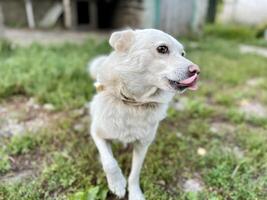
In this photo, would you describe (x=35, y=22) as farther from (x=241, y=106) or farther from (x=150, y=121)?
(x=150, y=121)

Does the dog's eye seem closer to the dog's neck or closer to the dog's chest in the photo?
the dog's neck

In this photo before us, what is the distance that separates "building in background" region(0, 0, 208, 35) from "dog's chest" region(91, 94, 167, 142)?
14.3 feet

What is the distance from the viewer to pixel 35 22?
24.1 feet

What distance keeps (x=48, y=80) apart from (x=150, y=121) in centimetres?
185

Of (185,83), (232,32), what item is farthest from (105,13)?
(185,83)

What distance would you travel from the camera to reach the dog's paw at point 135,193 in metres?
2.04

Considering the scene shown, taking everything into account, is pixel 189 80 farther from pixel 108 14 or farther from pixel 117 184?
pixel 108 14

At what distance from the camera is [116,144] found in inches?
102

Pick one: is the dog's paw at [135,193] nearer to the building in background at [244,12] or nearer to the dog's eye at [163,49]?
the dog's eye at [163,49]

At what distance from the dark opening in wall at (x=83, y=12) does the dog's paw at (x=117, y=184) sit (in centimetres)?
628

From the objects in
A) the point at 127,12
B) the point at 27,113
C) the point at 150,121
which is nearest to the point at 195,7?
the point at 127,12

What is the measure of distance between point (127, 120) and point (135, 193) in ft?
1.62

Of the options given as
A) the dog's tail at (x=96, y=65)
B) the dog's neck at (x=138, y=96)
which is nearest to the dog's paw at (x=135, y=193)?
the dog's neck at (x=138, y=96)

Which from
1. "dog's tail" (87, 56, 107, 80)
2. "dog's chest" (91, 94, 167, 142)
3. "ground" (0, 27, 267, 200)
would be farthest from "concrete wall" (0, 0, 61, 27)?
"dog's chest" (91, 94, 167, 142)
